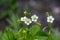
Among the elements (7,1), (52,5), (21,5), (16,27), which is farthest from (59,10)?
(16,27)

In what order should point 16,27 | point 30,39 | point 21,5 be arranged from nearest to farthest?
1. point 30,39
2. point 16,27
3. point 21,5

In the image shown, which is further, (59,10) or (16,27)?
(59,10)

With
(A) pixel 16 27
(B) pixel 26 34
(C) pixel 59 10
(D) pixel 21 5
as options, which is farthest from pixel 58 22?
(B) pixel 26 34

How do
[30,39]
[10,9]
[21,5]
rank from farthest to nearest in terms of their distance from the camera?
[21,5] < [10,9] < [30,39]

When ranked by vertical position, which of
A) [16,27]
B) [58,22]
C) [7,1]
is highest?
[7,1]

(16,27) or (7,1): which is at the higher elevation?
(7,1)

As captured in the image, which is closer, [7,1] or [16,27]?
[16,27]

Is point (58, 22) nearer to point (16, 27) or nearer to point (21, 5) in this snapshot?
point (21, 5)

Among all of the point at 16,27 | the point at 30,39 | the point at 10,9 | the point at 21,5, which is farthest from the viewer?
the point at 21,5

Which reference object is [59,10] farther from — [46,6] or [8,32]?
[8,32]
